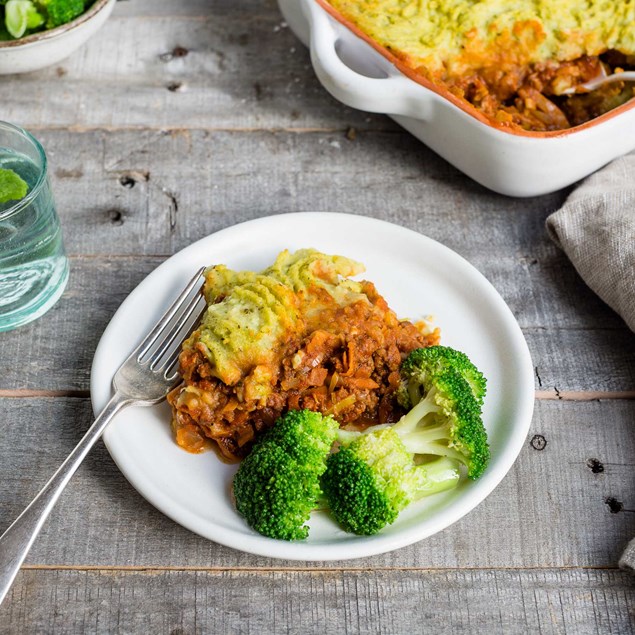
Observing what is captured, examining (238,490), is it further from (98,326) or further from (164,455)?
(98,326)

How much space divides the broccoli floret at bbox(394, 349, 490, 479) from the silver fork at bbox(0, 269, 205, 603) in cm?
70

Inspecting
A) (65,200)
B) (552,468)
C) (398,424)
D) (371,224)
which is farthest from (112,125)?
(552,468)

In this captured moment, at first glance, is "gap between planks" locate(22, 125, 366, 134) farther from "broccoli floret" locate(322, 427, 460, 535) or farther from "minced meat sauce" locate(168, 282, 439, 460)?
"broccoli floret" locate(322, 427, 460, 535)

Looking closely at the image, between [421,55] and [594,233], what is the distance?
868 mm

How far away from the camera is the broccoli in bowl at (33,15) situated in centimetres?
321

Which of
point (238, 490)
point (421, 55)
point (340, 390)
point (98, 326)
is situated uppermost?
point (421, 55)

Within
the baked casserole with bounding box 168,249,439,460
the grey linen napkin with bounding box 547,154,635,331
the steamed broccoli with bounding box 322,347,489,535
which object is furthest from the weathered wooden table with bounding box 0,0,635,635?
the baked casserole with bounding box 168,249,439,460

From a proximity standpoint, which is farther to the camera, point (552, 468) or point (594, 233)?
point (594, 233)

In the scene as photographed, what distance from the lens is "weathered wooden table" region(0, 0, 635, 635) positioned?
225 cm

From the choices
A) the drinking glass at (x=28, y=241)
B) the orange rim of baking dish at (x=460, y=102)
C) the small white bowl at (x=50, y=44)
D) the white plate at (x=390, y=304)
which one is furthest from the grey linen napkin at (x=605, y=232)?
the small white bowl at (x=50, y=44)

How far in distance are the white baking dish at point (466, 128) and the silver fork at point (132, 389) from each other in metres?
0.91

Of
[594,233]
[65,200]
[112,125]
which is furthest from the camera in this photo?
[112,125]

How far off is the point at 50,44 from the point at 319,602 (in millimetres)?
2346

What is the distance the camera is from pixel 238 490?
2.24m
